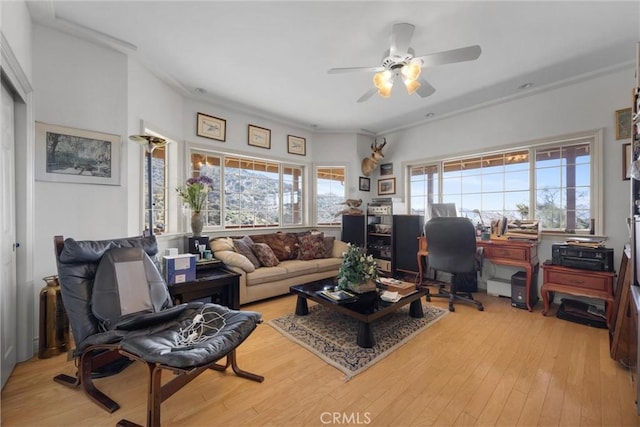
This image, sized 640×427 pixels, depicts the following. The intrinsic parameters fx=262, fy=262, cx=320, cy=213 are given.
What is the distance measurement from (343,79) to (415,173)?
7.72 ft

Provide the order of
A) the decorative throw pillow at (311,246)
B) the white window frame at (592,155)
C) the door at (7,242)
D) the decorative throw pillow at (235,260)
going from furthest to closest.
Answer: the decorative throw pillow at (311,246), the decorative throw pillow at (235,260), the white window frame at (592,155), the door at (7,242)

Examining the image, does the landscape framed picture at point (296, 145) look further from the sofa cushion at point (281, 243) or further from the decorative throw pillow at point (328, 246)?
the decorative throw pillow at point (328, 246)

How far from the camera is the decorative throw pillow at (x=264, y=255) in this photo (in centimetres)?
358

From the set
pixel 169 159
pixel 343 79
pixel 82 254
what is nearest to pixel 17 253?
pixel 82 254

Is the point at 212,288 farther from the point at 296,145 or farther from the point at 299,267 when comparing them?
the point at 296,145

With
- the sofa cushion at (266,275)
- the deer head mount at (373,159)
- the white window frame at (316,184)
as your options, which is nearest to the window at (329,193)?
the white window frame at (316,184)

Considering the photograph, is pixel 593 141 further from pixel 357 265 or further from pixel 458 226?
pixel 357 265

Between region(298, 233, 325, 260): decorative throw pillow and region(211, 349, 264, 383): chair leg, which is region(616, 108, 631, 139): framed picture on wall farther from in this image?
region(211, 349, 264, 383): chair leg

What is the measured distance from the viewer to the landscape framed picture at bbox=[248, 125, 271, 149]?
420 cm

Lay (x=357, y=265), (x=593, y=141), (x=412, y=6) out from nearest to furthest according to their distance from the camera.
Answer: (x=412, y=6) → (x=357, y=265) → (x=593, y=141)

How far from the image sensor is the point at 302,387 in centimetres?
174

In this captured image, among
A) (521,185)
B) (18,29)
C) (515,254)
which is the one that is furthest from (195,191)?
(521,185)

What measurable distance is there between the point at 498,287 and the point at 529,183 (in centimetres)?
145

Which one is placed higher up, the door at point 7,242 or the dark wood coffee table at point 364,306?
the door at point 7,242
